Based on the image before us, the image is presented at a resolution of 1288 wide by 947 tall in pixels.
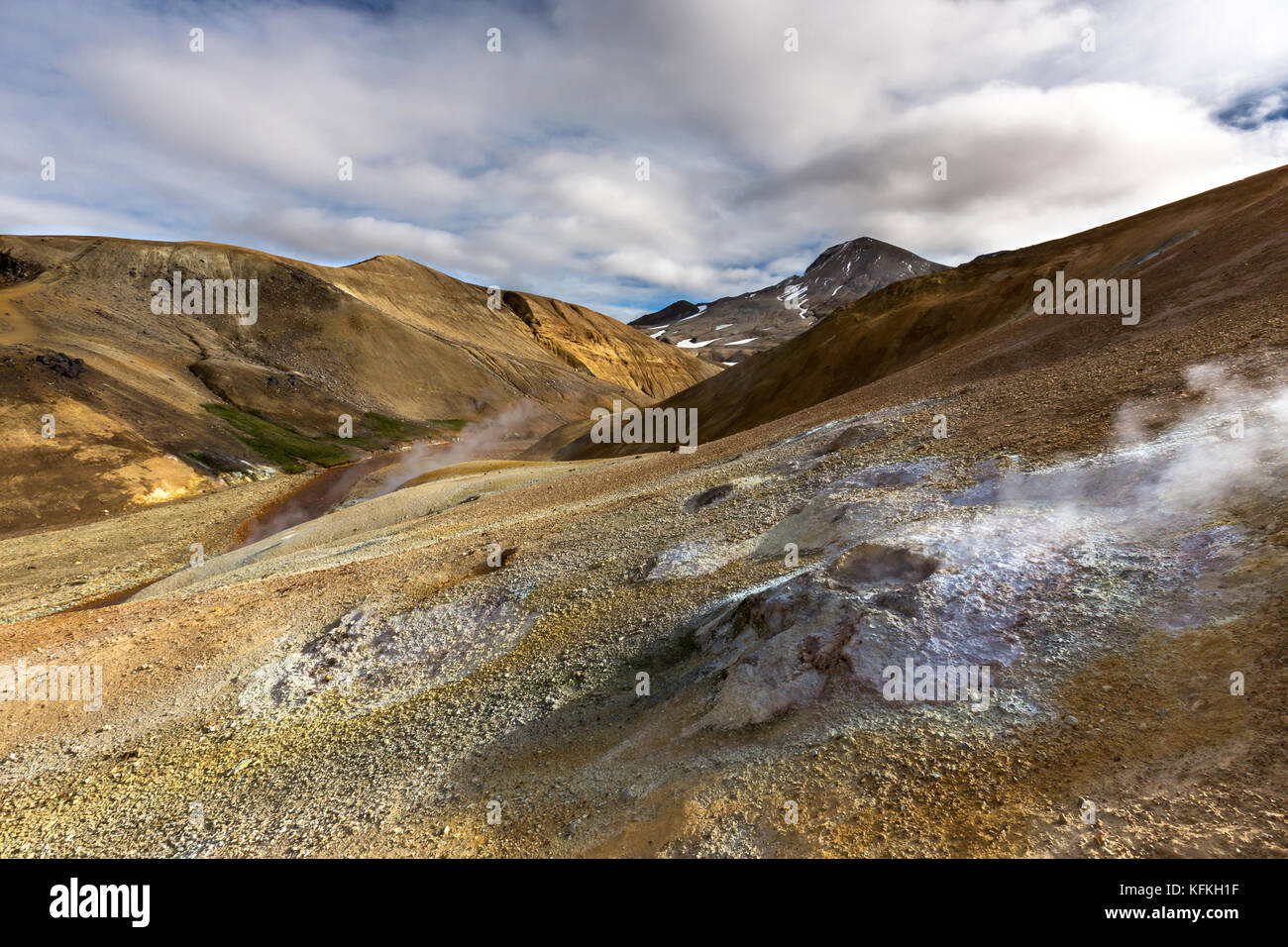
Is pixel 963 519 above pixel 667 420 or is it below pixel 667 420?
below

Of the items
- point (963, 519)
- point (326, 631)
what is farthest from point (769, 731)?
point (326, 631)

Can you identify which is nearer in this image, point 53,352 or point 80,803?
point 80,803

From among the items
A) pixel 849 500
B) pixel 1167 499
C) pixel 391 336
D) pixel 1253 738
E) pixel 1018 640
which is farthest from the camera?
pixel 391 336

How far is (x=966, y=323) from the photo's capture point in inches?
1510

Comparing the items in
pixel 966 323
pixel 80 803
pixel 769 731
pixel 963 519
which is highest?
pixel 966 323

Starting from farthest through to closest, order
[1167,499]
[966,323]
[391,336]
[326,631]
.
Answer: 1. [391,336]
2. [966,323]
3. [326,631]
4. [1167,499]

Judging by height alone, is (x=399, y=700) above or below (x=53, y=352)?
below

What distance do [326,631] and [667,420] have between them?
158 feet

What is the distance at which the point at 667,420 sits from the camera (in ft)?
201

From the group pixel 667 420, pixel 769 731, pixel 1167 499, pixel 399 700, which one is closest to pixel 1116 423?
pixel 1167 499

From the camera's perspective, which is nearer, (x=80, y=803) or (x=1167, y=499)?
(x=1167, y=499)

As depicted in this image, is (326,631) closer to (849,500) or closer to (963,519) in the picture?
(849,500)

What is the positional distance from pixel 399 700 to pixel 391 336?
11037 cm

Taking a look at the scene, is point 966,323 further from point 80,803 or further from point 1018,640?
point 80,803
